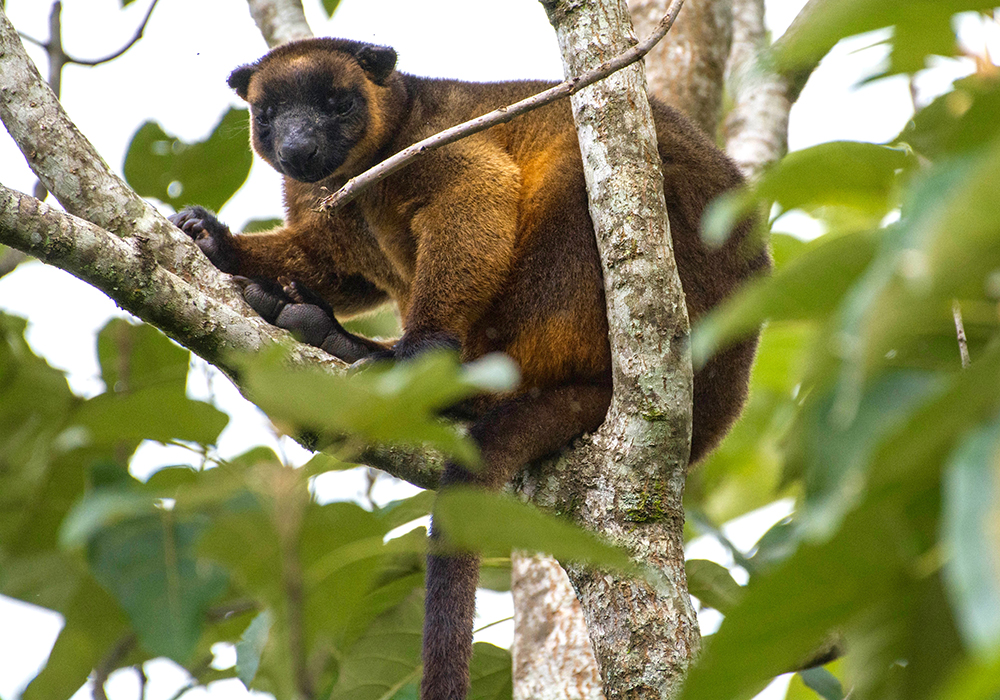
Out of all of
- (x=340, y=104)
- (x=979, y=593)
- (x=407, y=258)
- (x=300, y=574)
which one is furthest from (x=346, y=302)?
(x=979, y=593)

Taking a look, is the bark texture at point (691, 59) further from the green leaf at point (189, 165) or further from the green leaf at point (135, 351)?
the green leaf at point (135, 351)

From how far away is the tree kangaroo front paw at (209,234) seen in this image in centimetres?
406

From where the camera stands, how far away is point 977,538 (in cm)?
65

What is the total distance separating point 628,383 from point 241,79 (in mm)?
2968

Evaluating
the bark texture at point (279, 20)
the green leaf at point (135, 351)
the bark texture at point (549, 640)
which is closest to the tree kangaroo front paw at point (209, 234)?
the green leaf at point (135, 351)

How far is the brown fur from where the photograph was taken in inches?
133

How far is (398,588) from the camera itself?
119 inches

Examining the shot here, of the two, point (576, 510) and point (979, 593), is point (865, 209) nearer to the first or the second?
point (979, 593)

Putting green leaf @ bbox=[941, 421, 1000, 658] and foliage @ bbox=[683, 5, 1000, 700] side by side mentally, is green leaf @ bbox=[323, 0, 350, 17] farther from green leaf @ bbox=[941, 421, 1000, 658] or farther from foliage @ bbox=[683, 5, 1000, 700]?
green leaf @ bbox=[941, 421, 1000, 658]

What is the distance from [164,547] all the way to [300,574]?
0.53 meters

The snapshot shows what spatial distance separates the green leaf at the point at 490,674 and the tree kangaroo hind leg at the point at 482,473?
2.12 feet

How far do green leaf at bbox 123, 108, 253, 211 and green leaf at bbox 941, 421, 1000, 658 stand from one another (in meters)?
3.89

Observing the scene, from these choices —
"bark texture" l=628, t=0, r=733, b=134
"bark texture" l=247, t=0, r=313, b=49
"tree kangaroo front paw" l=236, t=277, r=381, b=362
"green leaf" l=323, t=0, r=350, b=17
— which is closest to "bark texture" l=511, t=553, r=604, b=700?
"tree kangaroo front paw" l=236, t=277, r=381, b=362

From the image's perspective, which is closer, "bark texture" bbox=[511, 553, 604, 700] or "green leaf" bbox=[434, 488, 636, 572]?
"green leaf" bbox=[434, 488, 636, 572]
